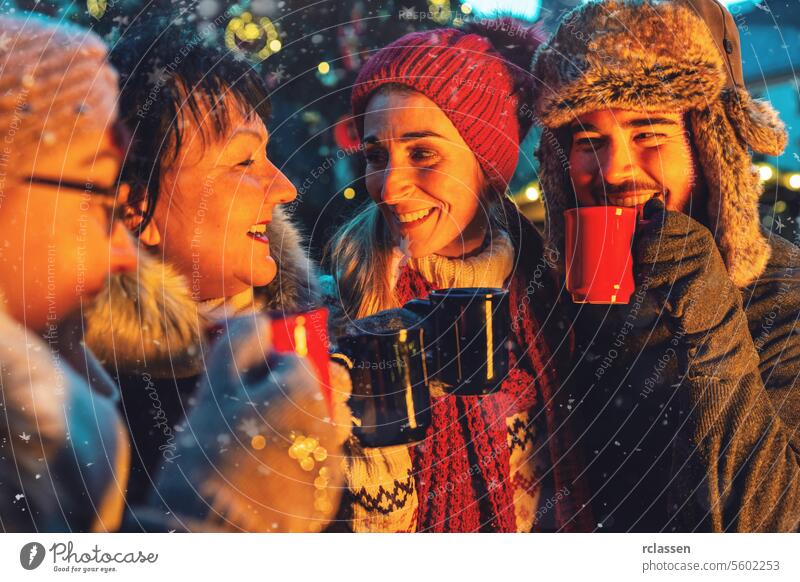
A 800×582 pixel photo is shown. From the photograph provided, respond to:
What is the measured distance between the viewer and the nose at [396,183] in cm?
124

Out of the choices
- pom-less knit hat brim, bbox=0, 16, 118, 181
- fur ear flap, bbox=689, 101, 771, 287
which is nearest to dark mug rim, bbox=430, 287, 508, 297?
fur ear flap, bbox=689, 101, 771, 287

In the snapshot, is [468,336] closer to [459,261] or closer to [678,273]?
[459,261]

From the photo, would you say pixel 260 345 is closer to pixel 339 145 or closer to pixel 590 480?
pixel 339 145

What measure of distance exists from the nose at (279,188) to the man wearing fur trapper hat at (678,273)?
40cm

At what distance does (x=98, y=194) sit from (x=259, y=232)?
0.25 metres

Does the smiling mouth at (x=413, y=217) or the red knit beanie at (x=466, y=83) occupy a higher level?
the red knit beanie at (x=466, y=83)

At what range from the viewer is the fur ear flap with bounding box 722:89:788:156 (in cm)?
121

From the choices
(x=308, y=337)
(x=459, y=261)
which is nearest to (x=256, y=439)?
(x=308, y=337)

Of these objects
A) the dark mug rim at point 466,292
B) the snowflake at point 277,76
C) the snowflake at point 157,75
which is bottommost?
the dark mug rim at point 466,292

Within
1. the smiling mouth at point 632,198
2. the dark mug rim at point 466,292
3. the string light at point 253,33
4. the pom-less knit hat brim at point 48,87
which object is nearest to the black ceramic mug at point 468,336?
the dark mug rim at point 466,292

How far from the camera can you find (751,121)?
3.97ft

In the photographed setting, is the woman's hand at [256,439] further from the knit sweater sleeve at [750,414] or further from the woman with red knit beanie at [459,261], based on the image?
the knit sweater sleeve at [750,414]

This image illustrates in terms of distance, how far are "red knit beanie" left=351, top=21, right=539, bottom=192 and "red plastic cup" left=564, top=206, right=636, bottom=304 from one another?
152mm
